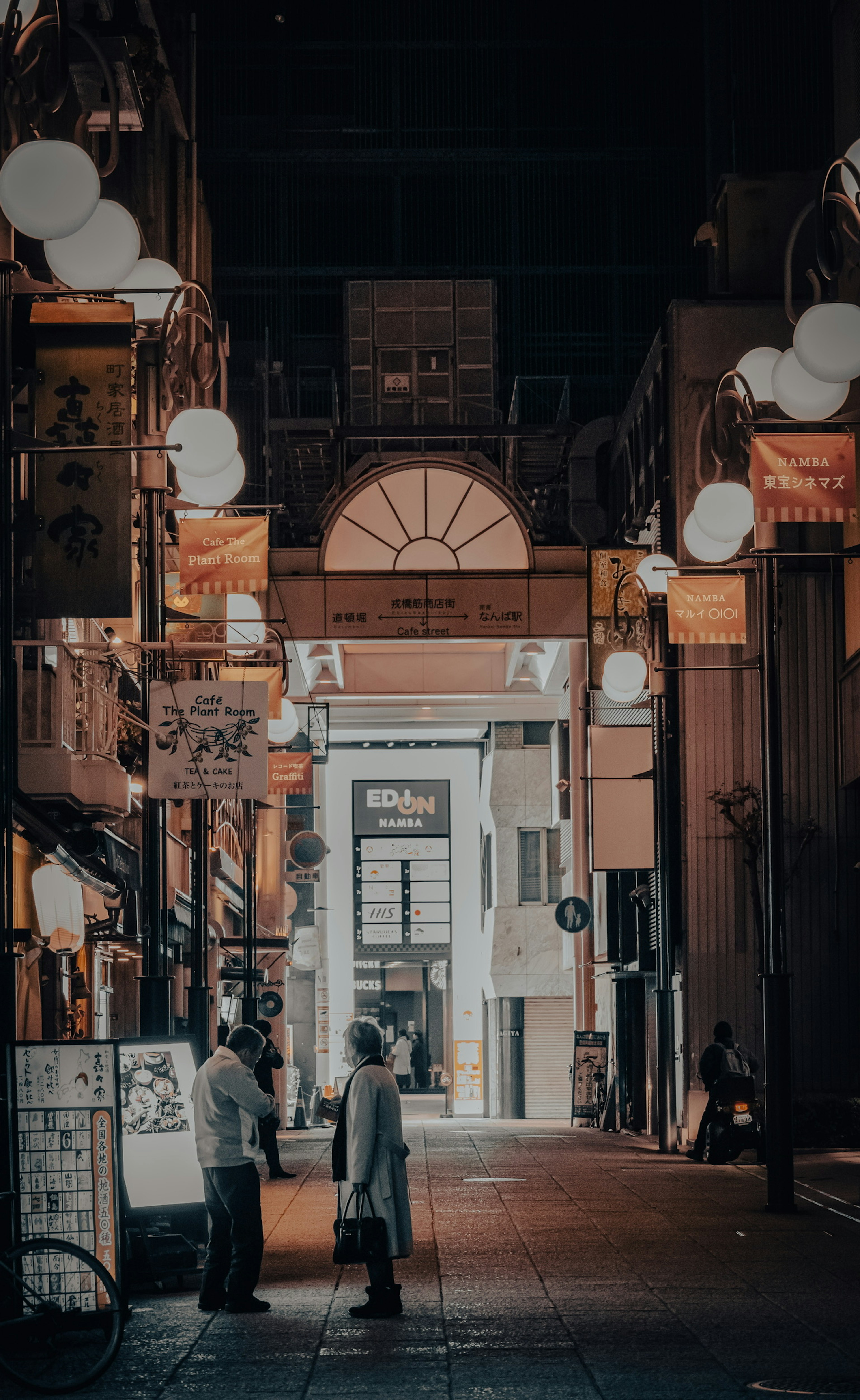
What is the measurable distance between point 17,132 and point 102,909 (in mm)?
17427

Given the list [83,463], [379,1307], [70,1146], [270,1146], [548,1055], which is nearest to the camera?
[70,1146]

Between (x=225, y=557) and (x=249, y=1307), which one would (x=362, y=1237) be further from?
(x=225, y=557)

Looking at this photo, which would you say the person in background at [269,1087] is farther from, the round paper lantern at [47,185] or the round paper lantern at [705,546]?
the round paper lantern at [47,185]

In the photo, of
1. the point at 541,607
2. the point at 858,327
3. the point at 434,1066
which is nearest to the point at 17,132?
the point at 858,327

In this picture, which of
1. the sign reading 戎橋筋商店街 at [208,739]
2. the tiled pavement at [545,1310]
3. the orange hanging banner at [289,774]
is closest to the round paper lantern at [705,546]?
the sign reading 戎橋筋商店街 at [208,739]

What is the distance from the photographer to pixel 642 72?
51.8 meters

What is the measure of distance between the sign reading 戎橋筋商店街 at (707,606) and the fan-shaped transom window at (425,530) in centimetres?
1459

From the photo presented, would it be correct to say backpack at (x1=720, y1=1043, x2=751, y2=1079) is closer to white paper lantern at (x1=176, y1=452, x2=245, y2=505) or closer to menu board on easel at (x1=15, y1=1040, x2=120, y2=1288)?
white paper lantern at (x1=176, y1=452, x2=245, y2=505)

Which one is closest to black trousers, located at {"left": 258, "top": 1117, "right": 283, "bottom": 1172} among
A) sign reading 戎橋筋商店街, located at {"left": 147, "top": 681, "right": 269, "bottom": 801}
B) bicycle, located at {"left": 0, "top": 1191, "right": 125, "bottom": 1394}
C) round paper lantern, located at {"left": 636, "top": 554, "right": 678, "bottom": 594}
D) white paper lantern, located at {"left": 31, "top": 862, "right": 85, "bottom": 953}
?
white paper lantern, located at {"left": 31, "top": 862, "right": 85, "bottom": 953}

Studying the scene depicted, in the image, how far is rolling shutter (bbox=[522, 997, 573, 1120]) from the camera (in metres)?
50.5

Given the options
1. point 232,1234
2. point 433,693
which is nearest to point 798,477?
Answer: point 232,1234

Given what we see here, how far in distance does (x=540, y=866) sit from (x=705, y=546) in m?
39.7

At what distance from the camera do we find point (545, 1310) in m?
10.1

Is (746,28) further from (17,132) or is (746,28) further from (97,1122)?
(97,1122)
